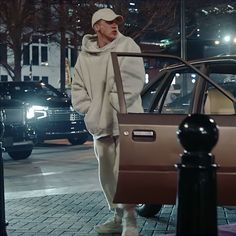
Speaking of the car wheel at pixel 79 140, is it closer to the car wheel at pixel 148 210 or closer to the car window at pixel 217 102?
the car wheel at pixel 148 210

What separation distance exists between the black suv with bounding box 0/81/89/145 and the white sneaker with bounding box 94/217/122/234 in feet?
27.1

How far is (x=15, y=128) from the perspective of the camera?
11977 mm

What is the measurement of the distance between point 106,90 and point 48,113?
9.38m

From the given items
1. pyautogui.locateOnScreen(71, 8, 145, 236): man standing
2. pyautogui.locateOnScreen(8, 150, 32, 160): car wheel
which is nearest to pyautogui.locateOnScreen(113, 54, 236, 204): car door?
pyautogui.locateOnScreen(71, 8, 145, 236): man standing

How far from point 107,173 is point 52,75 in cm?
6194

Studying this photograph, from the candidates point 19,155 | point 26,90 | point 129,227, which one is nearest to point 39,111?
point 26,90

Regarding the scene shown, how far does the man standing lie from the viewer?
5531 mm

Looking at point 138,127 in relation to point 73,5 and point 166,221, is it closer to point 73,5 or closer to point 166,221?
point 166,221

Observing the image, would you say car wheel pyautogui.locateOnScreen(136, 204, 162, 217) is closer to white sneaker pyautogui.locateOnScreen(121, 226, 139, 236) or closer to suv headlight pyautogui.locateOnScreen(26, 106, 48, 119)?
white sneaker pyautogui.locateOnScreen(121, 226, 139, 236)

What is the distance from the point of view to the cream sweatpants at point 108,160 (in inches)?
224

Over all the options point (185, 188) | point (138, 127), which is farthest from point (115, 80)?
point (185, 188)

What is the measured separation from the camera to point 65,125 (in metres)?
15.3

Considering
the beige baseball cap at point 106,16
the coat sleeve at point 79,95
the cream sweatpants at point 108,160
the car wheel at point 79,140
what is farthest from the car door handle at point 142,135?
the car wheel at point 79,140

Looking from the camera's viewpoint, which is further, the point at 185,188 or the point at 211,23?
the point at 211,23
